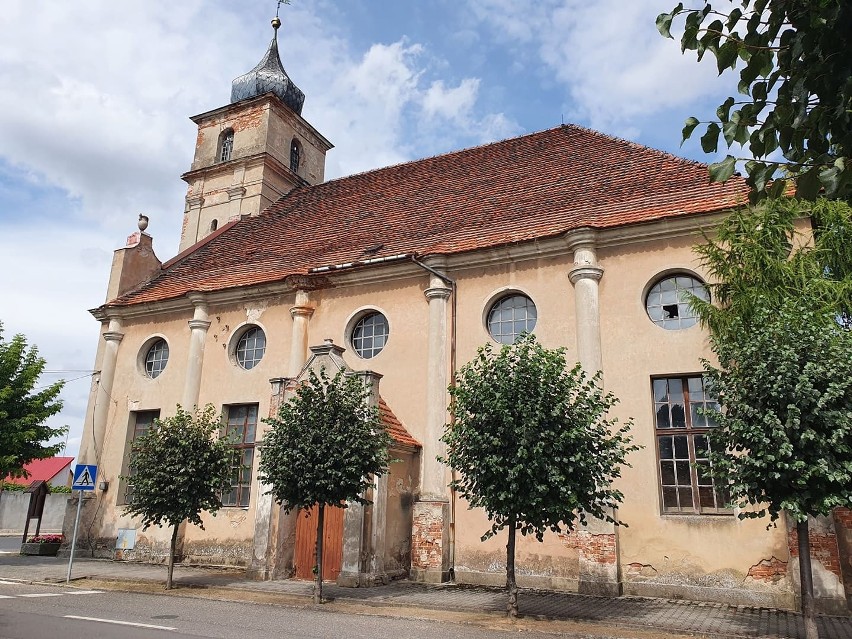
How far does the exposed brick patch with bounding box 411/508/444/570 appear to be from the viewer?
13.2 meters

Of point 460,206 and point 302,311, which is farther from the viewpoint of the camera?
point 460,206

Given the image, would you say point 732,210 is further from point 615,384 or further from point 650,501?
point 650,501

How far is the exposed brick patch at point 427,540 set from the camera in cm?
1324

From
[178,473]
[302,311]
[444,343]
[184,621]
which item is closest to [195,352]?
[302,311]

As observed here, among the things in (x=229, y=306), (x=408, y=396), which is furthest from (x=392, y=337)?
(x=229, y=306)

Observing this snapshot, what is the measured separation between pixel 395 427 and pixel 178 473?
4.57m

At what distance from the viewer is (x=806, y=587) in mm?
8461

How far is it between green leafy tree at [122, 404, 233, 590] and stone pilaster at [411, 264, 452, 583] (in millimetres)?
4255

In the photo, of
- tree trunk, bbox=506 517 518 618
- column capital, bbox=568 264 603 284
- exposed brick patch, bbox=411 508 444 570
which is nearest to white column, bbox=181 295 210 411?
exposed brick patch, bbox=411 508 444 570

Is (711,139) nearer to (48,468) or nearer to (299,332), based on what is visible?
(299,332)

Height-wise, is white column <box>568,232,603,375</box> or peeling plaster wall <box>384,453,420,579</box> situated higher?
white column <box>568,232,603,375</box>

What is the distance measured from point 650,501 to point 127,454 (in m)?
14.3

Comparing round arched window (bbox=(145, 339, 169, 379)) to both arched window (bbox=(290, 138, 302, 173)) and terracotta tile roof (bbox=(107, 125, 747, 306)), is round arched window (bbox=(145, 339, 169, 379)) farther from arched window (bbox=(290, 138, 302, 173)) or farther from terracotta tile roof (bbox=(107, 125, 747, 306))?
arched window (bbox=(290, 138, 302, 173))

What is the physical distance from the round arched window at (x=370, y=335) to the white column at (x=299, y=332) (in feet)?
4.16
